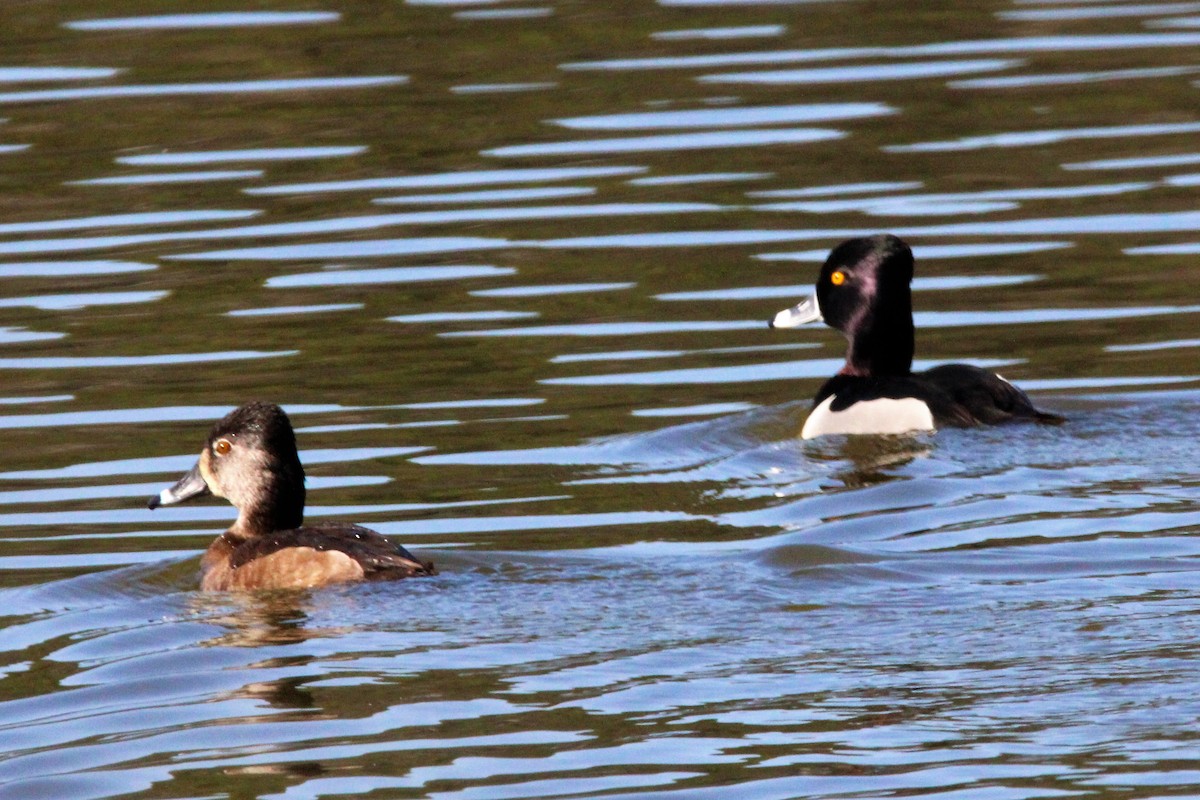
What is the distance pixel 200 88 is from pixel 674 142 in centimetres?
387

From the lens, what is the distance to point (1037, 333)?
1298cm

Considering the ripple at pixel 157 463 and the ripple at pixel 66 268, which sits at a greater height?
the ripple at pixel 66 268

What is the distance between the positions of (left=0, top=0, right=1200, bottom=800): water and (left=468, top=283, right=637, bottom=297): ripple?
0.05m

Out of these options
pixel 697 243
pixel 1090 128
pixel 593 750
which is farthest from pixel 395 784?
pixel 1090 128

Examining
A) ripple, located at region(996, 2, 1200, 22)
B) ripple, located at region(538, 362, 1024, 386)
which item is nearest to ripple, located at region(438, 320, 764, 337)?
ripple, located at region(538, 362, 1024, 386)

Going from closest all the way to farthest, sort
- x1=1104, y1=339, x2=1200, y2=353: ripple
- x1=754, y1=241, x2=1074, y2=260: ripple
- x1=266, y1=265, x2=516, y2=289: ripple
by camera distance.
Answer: x1=1104, y1=339, x2=1200, y2=353: ripple < x1=266, y1=265, x2=516, y2=289: ripple < x1=754, y1=241, x2=1074, y2=260: ripple

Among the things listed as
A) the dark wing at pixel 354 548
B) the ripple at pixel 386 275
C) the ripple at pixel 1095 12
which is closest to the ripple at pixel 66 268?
the ripple at pixel 386 275

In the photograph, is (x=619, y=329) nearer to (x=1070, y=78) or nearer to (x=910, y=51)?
(x=1070, y=78)

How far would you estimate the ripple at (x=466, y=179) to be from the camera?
16.2 meters

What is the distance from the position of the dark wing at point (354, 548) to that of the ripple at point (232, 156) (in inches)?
321

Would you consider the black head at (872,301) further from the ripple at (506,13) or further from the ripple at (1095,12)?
the ripple at (1095,12)

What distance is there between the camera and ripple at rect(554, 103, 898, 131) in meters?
17.4

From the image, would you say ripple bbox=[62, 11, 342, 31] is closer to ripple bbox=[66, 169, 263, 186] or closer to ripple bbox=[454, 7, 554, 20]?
ripple bbox=[454, 7, 554, 20]

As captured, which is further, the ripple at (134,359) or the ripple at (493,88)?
the ripple at (493,88)
